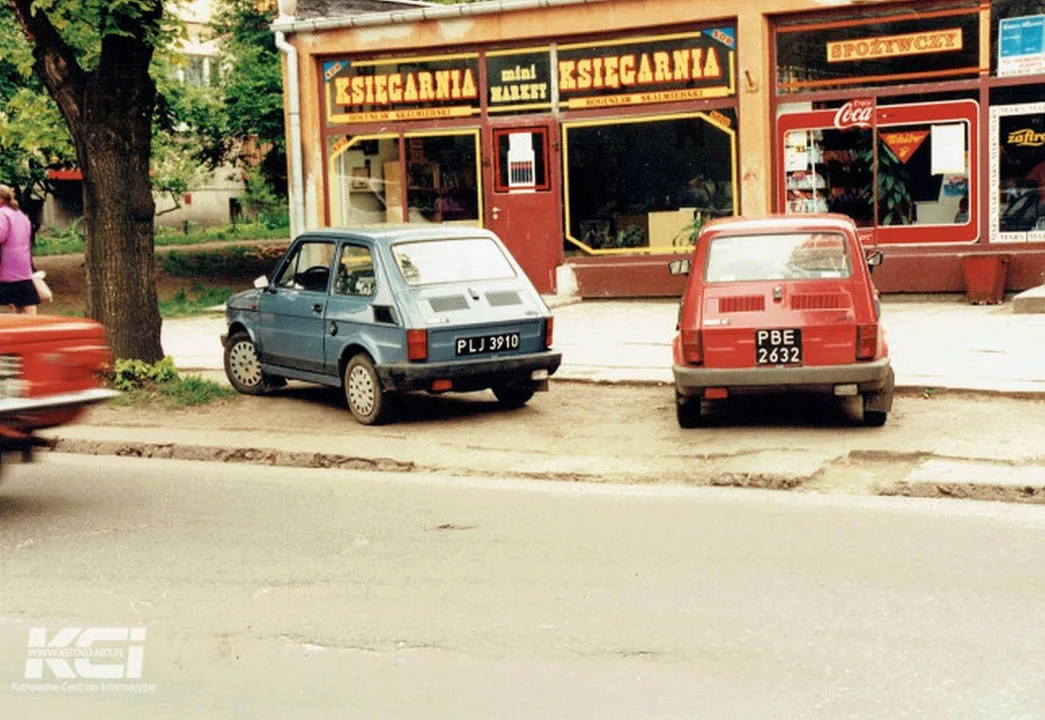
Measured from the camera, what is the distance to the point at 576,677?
5719mm

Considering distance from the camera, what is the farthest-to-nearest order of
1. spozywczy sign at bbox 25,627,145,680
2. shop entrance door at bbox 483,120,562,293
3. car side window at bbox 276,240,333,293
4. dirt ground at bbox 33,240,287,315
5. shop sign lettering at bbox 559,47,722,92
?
1. dirt ground at bbox 33,240,287,315
2. shop entrance door at bbox 483,120,562,293
3. shop sign lettering at bbox 559,47,722,92
4. car side window at bbox 276,240,333,293
5. spozywczy sign at bbox 25,627,145,680

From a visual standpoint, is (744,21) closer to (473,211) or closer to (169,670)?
(473,211)

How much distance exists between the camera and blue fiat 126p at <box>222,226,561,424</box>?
11844mm

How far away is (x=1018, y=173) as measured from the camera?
18750 mm

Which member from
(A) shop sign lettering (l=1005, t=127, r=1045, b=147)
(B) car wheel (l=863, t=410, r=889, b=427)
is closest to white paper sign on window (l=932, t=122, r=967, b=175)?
(A) shop sign lettering (l=1005, t=127, r=1045, b=147)

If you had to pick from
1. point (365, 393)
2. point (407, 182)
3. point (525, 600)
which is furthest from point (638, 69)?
point (525, 600)

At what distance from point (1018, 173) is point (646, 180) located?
4.91m

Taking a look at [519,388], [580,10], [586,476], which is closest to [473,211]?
[580,10]

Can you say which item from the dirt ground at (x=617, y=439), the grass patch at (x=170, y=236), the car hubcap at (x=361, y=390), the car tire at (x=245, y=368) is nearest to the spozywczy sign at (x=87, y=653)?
the dirt ground at (x=617, y=439)

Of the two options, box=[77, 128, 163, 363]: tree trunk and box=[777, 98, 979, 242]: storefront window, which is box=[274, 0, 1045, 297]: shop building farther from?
box=[77, 128, 163, 363]: tree trunk

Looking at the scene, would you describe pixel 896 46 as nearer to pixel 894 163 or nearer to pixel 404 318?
pixel 894 163

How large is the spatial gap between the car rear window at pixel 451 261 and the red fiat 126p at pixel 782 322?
6.27 feet

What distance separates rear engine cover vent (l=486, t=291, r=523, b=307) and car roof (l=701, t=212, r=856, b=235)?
1.67 m

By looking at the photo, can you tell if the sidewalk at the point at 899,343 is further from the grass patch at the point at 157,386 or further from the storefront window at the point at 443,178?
the storefront window at the point at 443,178
